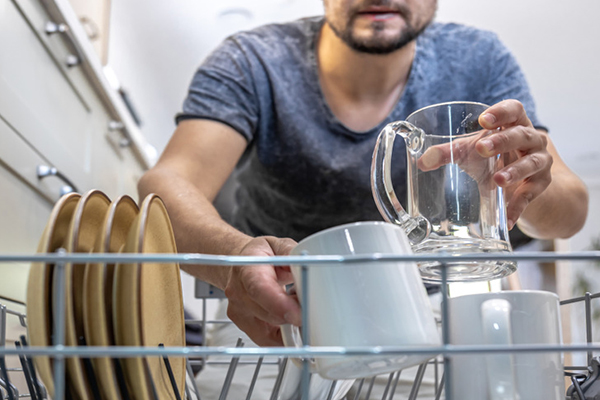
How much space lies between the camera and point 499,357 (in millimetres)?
394

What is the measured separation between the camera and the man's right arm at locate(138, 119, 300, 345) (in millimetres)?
416

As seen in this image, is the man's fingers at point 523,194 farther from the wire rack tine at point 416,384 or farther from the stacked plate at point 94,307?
the stacked plate at point 94,307

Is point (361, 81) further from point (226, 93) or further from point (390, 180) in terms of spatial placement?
point (390, 180)

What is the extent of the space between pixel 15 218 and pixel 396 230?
3.16 feet

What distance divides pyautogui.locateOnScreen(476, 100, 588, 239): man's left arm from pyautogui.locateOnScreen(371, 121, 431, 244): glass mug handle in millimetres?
53

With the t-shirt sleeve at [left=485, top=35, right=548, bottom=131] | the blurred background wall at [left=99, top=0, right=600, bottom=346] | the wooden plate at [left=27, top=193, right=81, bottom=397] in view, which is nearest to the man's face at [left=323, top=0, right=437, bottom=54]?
the t-shirt sleeve at [left=485, top=35, right=548, bottom=131]

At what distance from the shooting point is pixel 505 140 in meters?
0.55

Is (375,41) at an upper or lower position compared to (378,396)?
upper

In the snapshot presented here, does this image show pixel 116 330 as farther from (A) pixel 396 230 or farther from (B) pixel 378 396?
(B) pixel 378 396

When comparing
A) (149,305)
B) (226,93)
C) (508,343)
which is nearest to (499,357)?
(508,343)

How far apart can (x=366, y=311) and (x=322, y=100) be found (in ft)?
2.91

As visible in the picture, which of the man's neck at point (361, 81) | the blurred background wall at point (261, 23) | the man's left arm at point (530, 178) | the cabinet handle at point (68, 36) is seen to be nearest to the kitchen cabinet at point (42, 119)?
the cabinet handle at point (68, 36)

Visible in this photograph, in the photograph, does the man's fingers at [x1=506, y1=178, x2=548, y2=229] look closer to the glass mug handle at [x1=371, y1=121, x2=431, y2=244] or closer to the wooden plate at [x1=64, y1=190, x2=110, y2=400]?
the glass mug handle at [x1=371, y1=121, x2=431, y2=244]

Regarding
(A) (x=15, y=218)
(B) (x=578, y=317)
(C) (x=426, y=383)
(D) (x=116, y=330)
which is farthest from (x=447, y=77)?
(B) (x=578, y=317)
